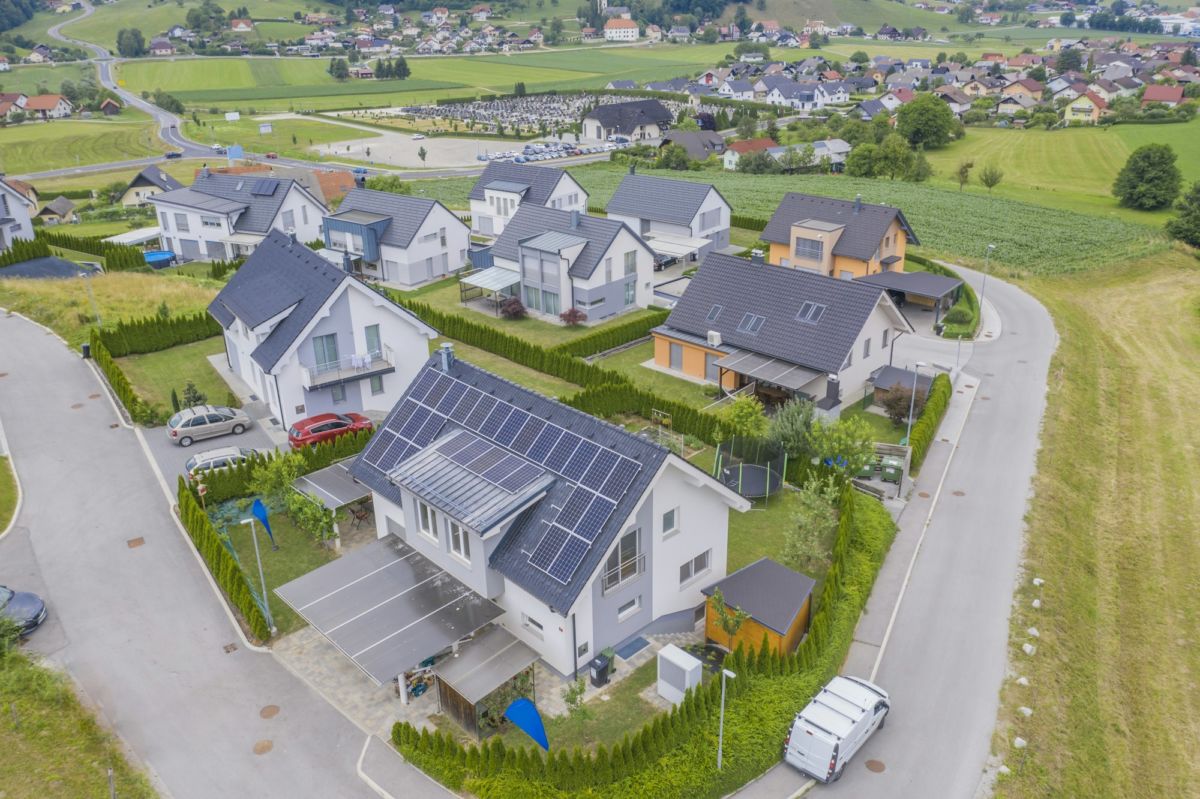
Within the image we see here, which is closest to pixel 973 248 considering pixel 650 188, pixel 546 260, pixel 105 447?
pixel 650 188

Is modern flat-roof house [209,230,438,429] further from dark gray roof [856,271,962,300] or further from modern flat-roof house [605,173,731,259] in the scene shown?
dark gray roof [856,271,962,300]

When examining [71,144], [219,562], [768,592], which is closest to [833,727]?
[768,592]

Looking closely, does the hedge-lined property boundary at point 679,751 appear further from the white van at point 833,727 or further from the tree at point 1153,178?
the tree at point 1153,178

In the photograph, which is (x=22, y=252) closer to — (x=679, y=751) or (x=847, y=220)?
(x=847, y=220)

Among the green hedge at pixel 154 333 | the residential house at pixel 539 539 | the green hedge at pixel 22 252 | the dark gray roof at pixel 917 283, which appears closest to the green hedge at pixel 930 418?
the dark gray roof at pixel 917 283

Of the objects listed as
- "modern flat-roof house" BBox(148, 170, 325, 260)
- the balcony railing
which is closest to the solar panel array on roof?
the balcony railing

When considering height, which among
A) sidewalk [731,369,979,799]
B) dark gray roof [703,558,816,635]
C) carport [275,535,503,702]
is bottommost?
sidewalk [731,369,979,799]
